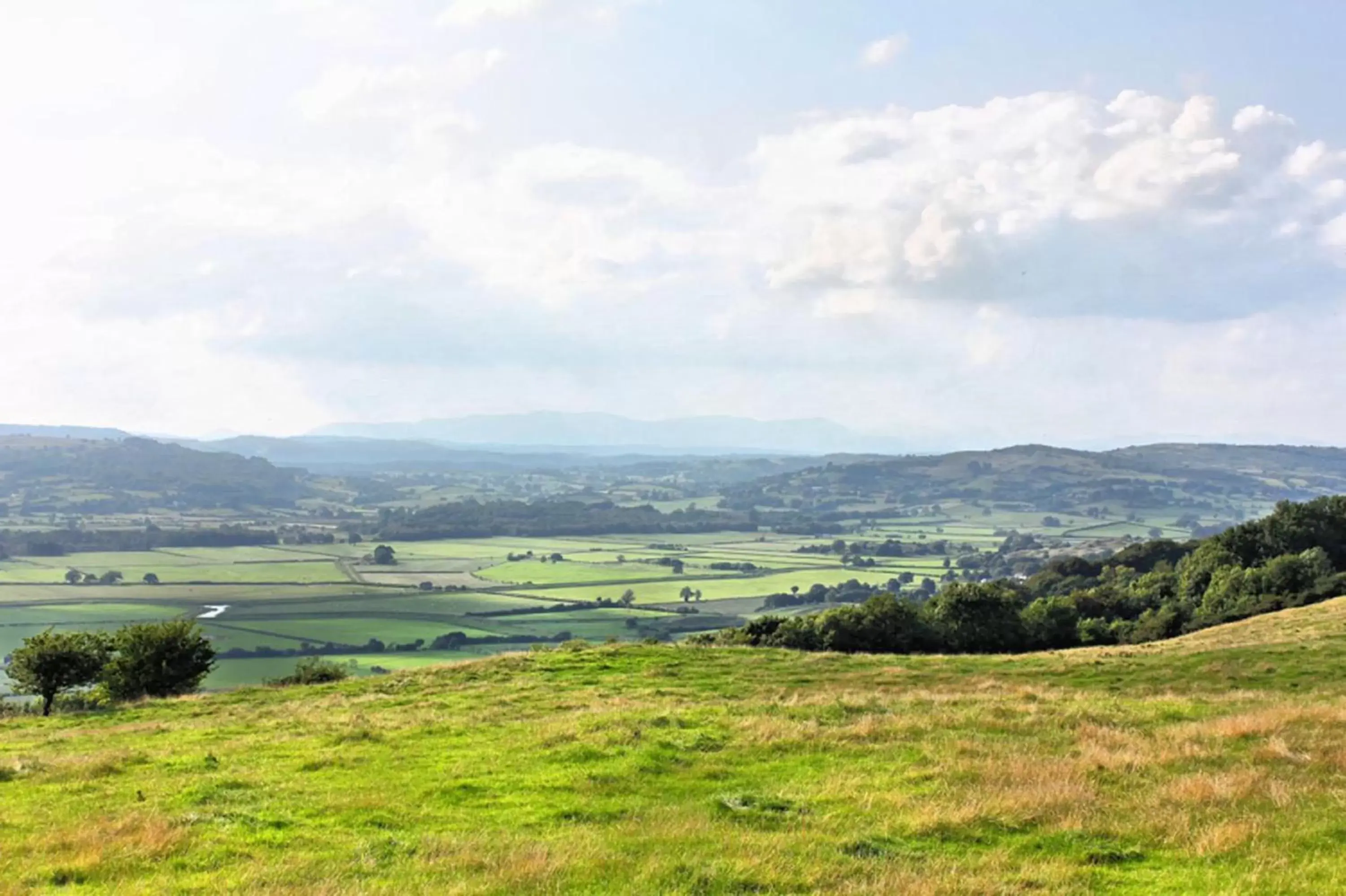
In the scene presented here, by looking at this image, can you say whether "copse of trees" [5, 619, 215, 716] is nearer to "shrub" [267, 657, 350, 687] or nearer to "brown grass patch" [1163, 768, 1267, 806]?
"shrub" [267, 657, 350, 687]

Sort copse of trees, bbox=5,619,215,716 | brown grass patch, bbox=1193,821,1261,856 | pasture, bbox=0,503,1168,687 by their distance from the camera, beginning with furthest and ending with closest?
1. pasture, bbox=0,503,1168,687
2. copse of trees, bbox=5,619,215,716
3. brown grass patch, bbox=1193,821,1261,856

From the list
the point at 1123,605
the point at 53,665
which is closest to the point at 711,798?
the point at 53,665

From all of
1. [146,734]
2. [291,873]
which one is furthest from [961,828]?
[146,734]

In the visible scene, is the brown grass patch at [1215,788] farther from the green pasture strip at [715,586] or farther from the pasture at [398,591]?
the green pasture strip at [715,586]

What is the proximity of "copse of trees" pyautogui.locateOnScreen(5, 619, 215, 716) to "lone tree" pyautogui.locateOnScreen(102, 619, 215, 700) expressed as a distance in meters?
0.02

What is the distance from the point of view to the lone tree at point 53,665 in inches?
1449

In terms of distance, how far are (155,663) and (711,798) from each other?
119 feet

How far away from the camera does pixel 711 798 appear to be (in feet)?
45.5

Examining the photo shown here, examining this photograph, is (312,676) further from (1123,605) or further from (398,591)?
(398,591)

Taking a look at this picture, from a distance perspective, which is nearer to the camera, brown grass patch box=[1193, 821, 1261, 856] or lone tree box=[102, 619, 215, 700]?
brown grass patch box=[1193, 821, 1261, 856]

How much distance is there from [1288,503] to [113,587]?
15181cm

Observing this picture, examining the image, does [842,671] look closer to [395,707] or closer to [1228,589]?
[395,707]

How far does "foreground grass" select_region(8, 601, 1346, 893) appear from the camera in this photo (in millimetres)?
10023

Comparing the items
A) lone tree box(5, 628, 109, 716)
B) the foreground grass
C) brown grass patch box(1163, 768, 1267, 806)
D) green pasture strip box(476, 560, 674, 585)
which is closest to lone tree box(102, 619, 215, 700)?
lone tree box(5, 628, 109, 716)
